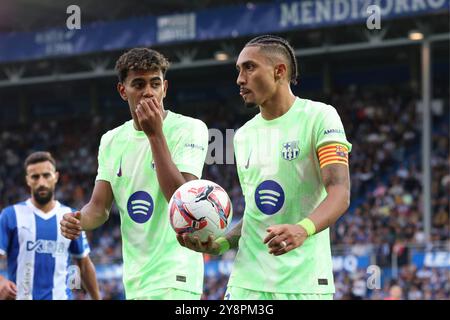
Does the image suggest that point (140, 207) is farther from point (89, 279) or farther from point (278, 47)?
point (89, 279)

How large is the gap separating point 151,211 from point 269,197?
732 millimetres

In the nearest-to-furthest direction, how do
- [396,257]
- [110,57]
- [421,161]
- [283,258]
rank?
1. [283,258]
2. [396,257]
3. [421,161]
4. [110,57]

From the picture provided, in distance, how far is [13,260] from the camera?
28.4 ft

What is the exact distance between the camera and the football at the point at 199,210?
5.01 m

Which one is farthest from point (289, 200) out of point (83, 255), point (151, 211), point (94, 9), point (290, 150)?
point (94, 9)

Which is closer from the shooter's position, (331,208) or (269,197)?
(331,208)

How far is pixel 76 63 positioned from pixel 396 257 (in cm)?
1441

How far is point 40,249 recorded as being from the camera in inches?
341

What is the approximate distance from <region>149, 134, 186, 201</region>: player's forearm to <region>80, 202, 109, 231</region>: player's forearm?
2.24ft

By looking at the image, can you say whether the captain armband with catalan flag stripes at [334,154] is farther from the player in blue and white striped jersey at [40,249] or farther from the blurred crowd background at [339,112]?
the blurred crowd background at [339,112]

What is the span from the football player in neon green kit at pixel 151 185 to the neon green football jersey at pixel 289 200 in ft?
1.25

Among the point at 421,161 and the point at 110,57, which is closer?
the point at 421,161
